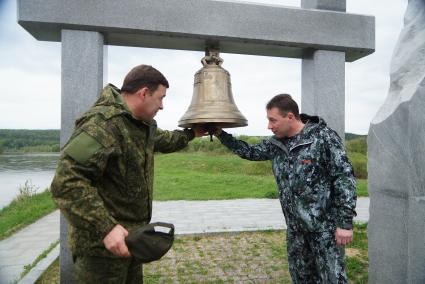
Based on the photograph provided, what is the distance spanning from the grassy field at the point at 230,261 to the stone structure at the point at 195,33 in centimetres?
181

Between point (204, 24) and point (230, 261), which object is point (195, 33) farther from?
point (230, 261)

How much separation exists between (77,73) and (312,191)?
2152mm

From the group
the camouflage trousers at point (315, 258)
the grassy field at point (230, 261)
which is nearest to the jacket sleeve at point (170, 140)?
the camouflage trousers at point (315, 258)

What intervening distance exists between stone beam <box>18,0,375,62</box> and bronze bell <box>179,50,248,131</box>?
1.09 ft

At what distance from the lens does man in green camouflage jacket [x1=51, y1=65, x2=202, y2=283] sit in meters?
1.89

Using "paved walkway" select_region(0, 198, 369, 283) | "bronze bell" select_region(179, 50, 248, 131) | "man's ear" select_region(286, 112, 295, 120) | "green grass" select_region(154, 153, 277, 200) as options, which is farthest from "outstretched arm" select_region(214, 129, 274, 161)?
"green grass" select_region(154, 153, 277, 200)

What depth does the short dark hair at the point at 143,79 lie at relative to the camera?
223 centimetres

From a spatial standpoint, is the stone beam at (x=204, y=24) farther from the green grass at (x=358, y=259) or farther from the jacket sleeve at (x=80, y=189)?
the green grass at (x=358, y=259)

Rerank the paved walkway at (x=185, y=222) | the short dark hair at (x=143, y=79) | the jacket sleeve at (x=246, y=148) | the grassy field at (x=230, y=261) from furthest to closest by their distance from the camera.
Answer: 1. the paved walkway at (x=185, y=222)
2. the grassy field at (x=230, y=261)
3. the jacket sleeve at (x=246, y=148)
4. the short dark hair at (x=143, y=79)

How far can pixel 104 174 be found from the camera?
86.2 inches

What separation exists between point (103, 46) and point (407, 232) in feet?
10.0

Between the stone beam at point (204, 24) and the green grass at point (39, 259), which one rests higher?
the stone beam at point (204, 24)

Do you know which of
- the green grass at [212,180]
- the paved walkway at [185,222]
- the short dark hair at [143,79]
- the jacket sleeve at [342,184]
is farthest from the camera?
the green grass at [212,180]

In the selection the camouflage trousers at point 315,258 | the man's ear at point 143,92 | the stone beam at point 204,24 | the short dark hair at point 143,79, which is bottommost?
Result: the camouflage trousers at point 315,258
